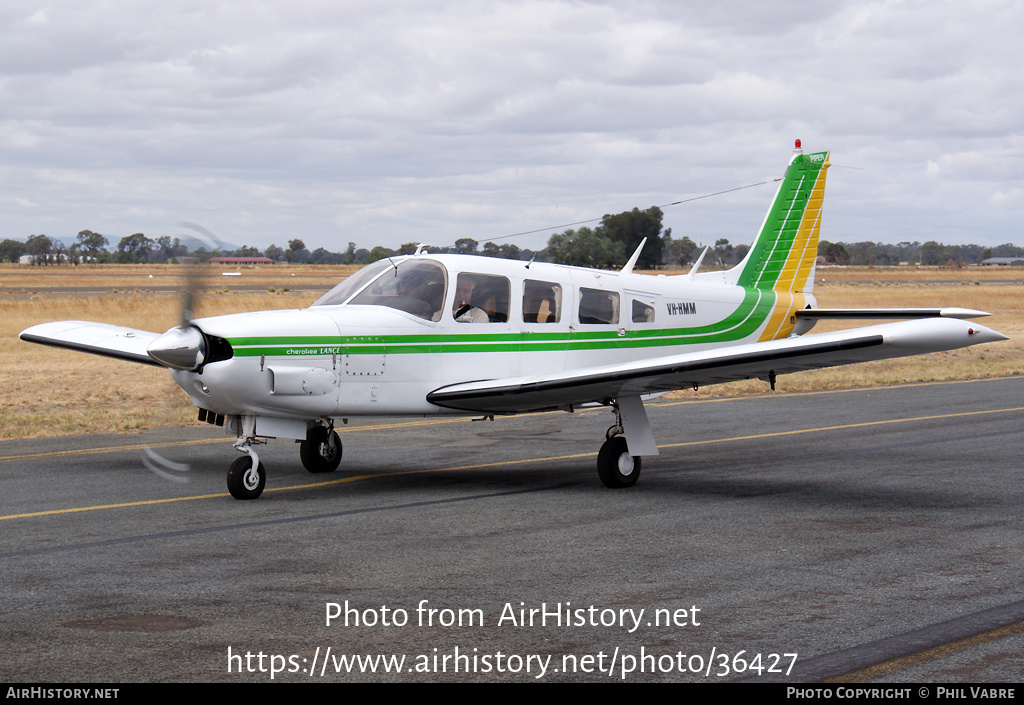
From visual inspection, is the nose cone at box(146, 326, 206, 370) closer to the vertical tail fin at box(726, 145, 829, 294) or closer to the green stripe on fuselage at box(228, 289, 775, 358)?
the green stripe on fuselage at box(228, 289, 775, 358)

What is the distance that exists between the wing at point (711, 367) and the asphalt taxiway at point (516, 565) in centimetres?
99

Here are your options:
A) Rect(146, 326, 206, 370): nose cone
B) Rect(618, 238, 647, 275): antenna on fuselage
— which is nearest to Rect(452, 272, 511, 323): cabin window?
Rect(618, 238, 647, 275): antenna on fuselage

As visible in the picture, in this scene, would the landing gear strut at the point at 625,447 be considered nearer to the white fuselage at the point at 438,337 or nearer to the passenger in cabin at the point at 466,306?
the white fuselage at the point at 438,337

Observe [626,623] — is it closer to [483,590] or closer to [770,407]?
[483,590]

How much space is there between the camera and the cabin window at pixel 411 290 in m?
11.5

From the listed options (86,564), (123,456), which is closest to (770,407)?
(123,456)

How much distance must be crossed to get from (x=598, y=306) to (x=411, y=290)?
2.43 meters

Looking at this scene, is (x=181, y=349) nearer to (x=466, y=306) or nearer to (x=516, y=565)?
(x=466, y=306)

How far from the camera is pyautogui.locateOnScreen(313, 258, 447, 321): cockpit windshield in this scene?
37.8 feet

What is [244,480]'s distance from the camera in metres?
10.4

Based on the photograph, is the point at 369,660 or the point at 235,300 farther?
the point at 235,300

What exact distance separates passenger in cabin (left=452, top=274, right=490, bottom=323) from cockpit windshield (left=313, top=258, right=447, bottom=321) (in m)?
0.18

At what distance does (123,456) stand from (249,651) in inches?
339

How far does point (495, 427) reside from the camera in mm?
16875
